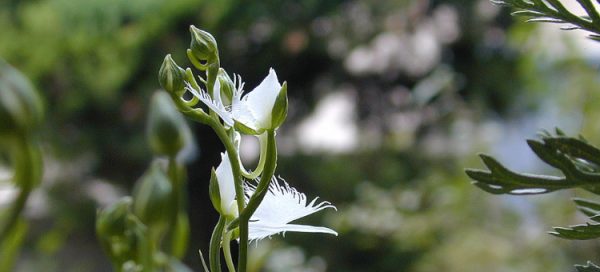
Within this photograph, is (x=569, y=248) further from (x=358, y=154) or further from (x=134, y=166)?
(x=134, y=166)

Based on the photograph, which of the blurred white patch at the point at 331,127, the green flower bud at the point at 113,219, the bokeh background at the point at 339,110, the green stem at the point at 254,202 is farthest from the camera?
the blurred white patch at the point at 331,127

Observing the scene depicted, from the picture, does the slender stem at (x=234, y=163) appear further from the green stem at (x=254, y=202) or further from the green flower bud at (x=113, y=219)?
the green flower bud at (x=113, y=219)

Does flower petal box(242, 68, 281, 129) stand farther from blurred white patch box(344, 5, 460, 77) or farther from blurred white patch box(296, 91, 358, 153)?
blurred white patch box(344, 5, 460, 77)

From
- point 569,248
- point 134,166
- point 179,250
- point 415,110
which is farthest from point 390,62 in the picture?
point 179,250

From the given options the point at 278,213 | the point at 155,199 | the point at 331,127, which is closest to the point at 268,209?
the point at 278,213

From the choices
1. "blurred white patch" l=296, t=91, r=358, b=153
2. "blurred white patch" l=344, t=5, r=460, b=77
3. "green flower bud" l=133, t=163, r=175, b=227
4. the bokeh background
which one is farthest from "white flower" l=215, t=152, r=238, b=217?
"blurred white patch" l=344, t=5, r=460, b=77

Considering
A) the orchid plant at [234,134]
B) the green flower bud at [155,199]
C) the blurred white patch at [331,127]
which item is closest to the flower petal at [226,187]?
the orchid plant at [234,134]
